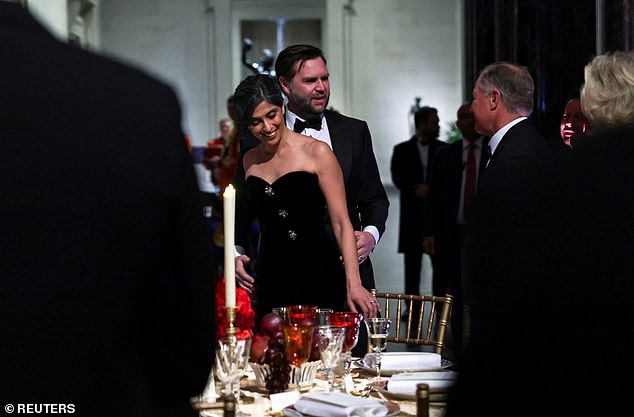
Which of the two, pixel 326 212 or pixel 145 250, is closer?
pixel 145 250

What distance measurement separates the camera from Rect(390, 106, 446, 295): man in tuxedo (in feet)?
31.2

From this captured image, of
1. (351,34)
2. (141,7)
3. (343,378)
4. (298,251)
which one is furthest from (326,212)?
(141,7)

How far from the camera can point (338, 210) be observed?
3.89 meters

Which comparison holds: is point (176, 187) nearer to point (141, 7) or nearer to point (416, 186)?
point (416, 186)

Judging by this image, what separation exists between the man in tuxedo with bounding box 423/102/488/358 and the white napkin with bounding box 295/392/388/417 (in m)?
4.75

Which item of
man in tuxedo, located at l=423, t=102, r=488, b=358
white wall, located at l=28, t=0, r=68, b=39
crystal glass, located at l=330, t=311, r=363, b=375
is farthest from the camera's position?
white wall, located at l=28, t=0, r=68, b=39

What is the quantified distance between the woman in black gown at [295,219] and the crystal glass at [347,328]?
1001 millimetres

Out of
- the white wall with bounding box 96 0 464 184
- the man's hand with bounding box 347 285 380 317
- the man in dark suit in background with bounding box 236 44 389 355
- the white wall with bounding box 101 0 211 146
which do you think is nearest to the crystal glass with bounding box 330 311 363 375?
the man's hand with bounding box 347 285 380 317

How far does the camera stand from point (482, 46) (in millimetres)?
12312

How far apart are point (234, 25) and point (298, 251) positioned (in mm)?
14195

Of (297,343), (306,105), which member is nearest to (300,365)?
(297,343)

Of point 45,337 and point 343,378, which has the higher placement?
point 45,337

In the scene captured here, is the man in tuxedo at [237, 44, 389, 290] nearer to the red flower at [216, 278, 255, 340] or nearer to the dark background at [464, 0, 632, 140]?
the red flower at [216, 278, 255, 340]

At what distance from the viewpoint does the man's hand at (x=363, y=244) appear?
4.11 metres
